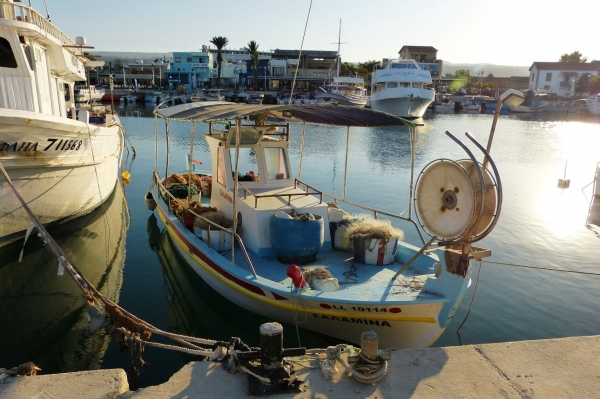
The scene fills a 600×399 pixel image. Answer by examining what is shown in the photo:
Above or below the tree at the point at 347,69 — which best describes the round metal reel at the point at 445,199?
below

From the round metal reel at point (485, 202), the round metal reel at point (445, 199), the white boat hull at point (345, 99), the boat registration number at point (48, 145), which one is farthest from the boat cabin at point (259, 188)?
the white boat hull at point (345, 99)

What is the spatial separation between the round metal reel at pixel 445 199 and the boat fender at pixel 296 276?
6.51ft

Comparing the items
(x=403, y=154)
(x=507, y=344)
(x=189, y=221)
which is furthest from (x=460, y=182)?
(x=403, y=154)

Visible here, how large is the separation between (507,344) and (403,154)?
27288 millimetres

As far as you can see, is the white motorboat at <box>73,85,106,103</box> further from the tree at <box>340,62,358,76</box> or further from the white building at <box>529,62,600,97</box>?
the white building at <box>529,62,600,97</box>

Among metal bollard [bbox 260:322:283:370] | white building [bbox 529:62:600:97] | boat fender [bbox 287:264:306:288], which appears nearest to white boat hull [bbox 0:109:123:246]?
boat fender [bbox 287:264:306:288]

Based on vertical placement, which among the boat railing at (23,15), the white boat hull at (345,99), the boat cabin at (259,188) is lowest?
the boat cabin at (259,188)

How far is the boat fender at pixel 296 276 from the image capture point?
667 cm

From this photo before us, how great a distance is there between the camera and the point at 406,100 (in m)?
59.2

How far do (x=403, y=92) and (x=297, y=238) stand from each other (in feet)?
180

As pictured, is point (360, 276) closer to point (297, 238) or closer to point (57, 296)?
point (297, 238)

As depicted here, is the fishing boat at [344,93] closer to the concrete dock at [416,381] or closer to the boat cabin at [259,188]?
the boat cabin at [259,188]

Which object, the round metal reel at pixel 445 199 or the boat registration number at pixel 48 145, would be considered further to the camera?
the boat registration number at pixel 48 145

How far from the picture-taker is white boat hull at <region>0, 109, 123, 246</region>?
9742 millimetres
